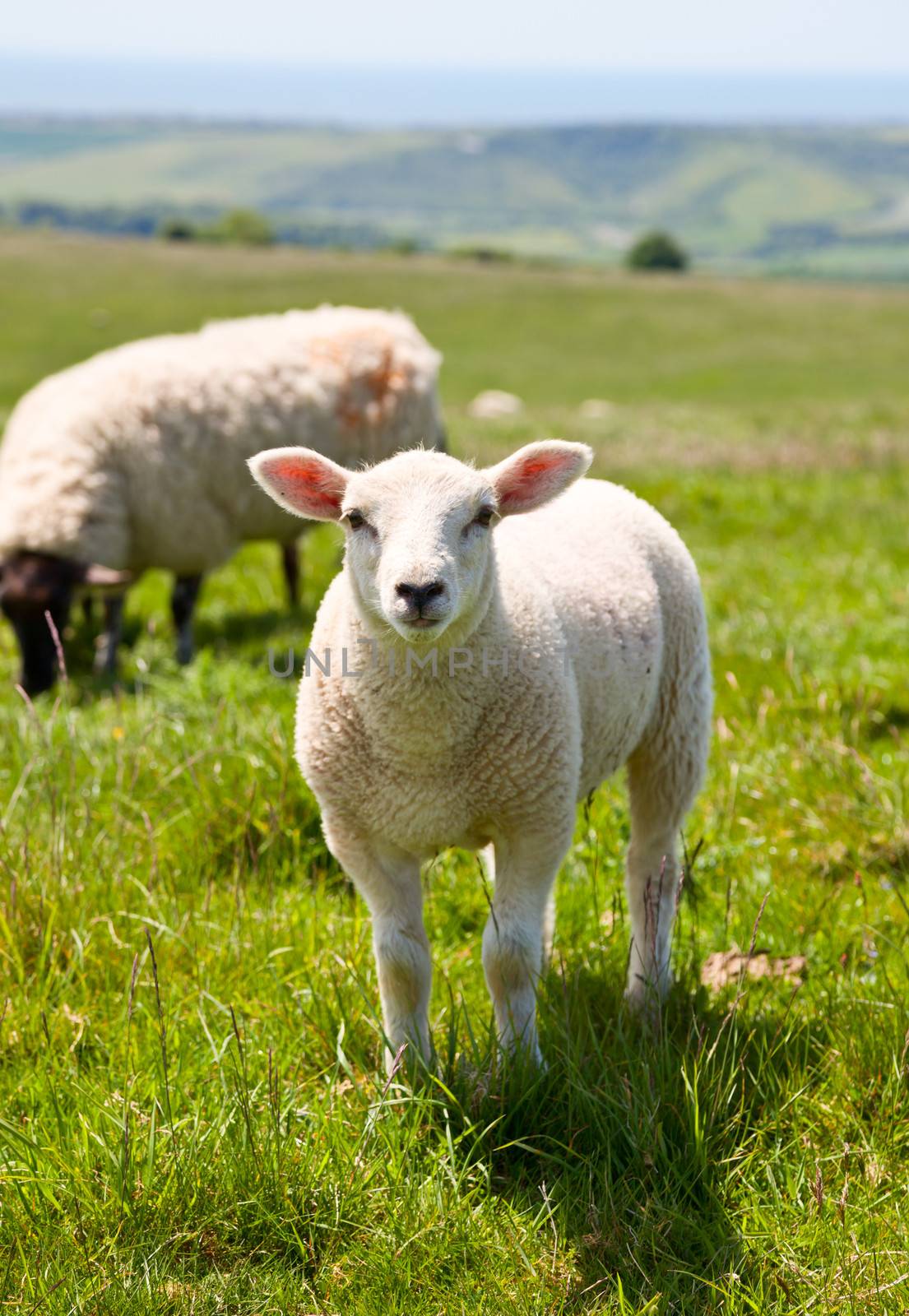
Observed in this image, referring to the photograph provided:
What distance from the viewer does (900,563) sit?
8.72 m

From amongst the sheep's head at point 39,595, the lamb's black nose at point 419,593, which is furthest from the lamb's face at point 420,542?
the sheep's head at point 39,595

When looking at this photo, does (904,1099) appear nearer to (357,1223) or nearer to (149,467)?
(357,1223)

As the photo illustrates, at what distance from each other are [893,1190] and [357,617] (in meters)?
1.88

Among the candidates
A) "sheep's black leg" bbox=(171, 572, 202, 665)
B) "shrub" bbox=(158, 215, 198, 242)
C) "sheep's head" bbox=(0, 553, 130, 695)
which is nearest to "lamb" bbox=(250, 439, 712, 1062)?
"sheep's head" bbox=(0, 553, 130, 695)

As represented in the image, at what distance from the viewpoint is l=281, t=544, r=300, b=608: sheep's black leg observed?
28.5 ft

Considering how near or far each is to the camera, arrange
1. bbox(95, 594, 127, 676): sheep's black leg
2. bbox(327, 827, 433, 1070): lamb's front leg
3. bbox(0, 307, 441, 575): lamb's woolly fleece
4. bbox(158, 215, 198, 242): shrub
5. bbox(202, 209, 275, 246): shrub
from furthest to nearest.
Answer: bbox(202, 209, 275, 246): shrub → bbox(158, 215, 198, 242): shrub → bbox(95, 594, 127, 676): sheep's black leg → bbox(0, 307, 441, 575): lamb's woolly fleece → bbox(327, 827, 433, 1070): lamb's front leg

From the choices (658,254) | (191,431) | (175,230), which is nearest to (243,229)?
(175,230)

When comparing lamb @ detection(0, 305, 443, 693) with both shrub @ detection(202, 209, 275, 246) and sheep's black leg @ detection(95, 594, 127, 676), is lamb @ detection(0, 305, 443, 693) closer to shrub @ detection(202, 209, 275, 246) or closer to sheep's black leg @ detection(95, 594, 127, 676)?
sheep's black leg @ detection(95, 594, 127, 676)

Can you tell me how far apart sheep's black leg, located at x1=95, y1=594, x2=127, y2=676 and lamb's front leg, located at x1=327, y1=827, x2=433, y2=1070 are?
4587mm

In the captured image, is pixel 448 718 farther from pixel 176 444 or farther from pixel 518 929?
pixel 176 444

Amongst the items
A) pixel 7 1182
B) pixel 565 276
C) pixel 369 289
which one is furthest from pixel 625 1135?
pixel 565 276

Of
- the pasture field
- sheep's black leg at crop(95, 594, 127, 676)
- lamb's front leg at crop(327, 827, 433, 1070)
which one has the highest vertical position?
lamb's front leg at crop(327, 827, 433, 1070)

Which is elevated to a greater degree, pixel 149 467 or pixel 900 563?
pixel 149 467

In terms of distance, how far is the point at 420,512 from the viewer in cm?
299
